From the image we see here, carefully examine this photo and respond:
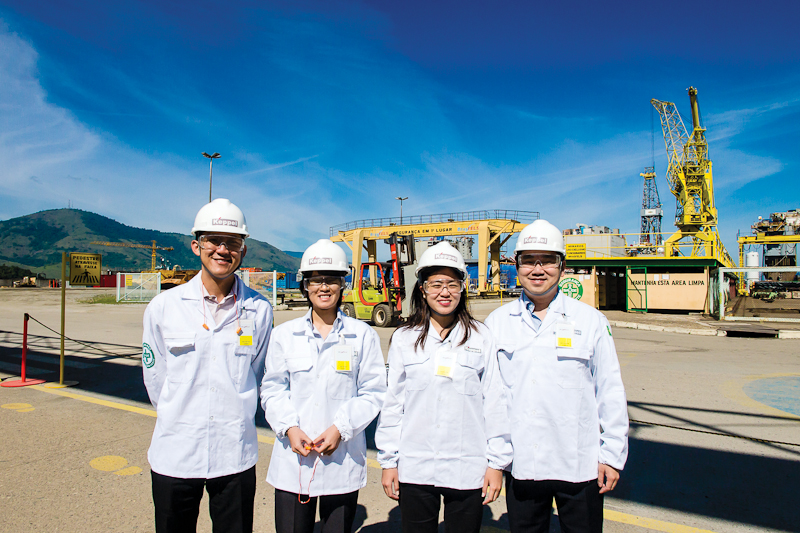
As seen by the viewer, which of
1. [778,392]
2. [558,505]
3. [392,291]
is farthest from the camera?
[392,291]

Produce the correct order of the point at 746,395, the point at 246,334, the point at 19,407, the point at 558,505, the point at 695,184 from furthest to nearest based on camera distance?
1. the point at 695,184
2. the point at 746,395
3. the point at 19,407
4. the point at 246,334
5. the point at 558,505

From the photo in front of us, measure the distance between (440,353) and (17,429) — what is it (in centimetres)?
555

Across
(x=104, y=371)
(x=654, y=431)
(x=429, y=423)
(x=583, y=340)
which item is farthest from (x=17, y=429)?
(x=654, y=431)

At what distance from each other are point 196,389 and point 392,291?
607 inches

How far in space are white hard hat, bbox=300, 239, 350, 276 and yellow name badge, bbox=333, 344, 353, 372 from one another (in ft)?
1.41

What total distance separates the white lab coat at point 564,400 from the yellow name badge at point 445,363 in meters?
0.28

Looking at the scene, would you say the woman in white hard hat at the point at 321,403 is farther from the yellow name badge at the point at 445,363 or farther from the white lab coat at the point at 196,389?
the yellow name badge at the point at 445,363

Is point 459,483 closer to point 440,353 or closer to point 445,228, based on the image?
point 440,353

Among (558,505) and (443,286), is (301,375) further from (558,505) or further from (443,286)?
(558,505)

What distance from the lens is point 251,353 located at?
7.94 ft

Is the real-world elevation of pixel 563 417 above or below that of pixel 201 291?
below

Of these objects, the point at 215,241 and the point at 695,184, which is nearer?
the point at 215,241

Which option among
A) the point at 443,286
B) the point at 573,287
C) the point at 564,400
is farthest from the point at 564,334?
the point at 573,287

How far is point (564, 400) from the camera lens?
2246 millimetres
